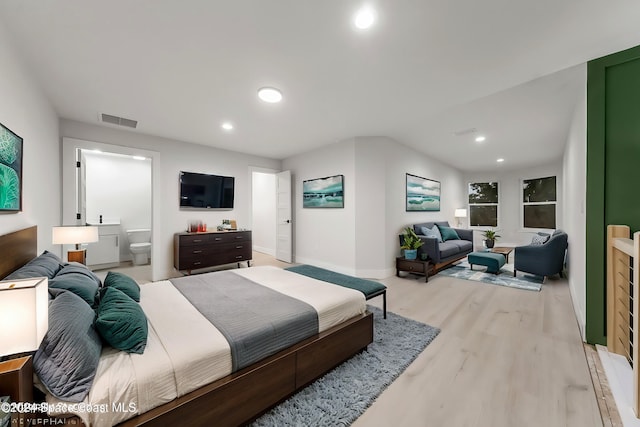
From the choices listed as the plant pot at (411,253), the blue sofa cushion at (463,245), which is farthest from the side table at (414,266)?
the blue sofa cushion at (463,245)

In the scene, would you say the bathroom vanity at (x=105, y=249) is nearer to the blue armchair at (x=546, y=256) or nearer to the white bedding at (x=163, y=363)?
the white bedding at (x=163, y=363)

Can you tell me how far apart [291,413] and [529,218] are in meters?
8.85

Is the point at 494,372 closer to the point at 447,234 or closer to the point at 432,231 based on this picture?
the point at 432,231

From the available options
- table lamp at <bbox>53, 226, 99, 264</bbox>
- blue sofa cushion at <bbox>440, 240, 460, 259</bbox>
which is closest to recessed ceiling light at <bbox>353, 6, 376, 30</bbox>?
table lamp at <bbox>53, 226, 99, 264</bbox>

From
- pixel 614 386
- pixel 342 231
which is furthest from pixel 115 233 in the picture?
pixel 614 386

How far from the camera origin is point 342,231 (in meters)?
4.79

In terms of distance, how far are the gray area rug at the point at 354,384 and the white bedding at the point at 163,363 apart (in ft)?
1.25

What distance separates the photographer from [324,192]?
200 inches

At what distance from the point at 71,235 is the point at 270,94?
2.65 m

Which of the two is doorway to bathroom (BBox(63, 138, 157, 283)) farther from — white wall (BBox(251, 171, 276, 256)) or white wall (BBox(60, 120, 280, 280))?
white wall (BBox(251, 171, 276, 256))

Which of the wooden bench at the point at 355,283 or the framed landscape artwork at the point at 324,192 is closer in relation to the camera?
the wooden bench at the point at 355,283

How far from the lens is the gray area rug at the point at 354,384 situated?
147cm

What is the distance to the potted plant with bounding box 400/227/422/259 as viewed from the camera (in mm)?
4367

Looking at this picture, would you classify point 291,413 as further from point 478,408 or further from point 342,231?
point 342,231
